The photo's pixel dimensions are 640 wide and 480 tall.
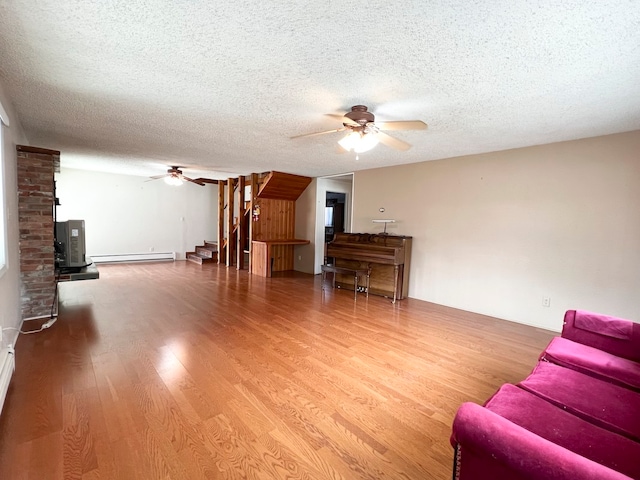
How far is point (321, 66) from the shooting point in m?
2.04

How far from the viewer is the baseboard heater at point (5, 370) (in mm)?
1924

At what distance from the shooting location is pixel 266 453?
1641mm

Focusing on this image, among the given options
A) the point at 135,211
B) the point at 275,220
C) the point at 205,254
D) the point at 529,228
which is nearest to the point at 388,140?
the point at 529,228

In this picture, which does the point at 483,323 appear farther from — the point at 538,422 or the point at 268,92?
the point at 268,92

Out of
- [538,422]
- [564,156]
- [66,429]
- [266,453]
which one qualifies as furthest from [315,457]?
[564,156]

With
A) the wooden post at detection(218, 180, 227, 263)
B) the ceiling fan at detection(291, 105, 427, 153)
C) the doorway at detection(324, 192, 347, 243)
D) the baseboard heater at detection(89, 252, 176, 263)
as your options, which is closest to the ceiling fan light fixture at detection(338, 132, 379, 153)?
the ceiling fan at detection(291, 105, 427, 153)

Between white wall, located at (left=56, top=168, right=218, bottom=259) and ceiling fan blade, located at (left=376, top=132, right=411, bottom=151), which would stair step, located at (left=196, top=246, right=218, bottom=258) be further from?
ceiling fan blade, located at (left=376, top=132, right=411, bottom=151)

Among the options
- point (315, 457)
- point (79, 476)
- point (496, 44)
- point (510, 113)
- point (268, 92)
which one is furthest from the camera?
point (510, 113)

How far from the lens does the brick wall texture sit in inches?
133

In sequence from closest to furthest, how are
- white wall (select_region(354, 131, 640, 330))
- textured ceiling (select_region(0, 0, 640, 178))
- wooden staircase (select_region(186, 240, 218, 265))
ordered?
textured ceiling (select_region(0, 0, 640, 178)), white wall (select_region(354, 131, 640, 330)), wooden staircase (select_region(186, 240, 218, 265))

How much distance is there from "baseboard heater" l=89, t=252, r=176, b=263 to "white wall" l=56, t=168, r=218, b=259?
11 cm

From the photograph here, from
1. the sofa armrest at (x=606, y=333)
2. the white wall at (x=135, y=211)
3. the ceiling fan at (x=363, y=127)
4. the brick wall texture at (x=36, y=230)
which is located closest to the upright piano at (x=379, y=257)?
the ceiling fan at (x=363, y=127)

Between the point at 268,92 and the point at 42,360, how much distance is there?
121 inches

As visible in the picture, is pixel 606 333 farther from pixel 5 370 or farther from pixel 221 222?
pixel 221 222
